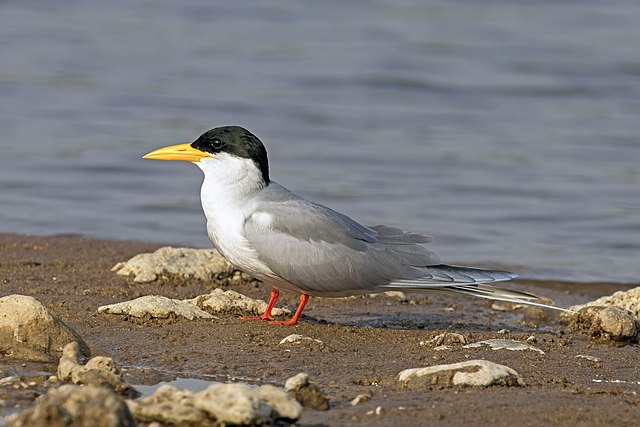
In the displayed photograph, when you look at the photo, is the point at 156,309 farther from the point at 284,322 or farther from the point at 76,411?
the point at 76,411

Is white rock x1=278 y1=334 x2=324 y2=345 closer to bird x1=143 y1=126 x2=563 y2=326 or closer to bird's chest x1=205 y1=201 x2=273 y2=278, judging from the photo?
bird x1=143 y1=126 x2=563 y2=326

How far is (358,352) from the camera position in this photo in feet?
19.7

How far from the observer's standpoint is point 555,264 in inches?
388

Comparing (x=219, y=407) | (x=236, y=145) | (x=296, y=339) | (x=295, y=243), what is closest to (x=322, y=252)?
(x=295, y=243)

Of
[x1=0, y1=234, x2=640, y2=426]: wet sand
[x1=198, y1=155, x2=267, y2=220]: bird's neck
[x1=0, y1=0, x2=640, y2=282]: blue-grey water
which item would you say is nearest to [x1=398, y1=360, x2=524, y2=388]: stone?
[x1=0, y1=234, x2=640, y2=426]: wet sand

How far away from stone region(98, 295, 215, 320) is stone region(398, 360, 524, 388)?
Result: 1.55 meters

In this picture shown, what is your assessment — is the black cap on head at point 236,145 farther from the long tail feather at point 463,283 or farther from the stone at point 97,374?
the stone at point 97,374

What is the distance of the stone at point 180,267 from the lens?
7.71 metres

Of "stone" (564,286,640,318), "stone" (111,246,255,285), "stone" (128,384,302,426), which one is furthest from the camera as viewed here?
"stone" (111,246,255,285)

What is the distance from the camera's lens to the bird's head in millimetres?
6820

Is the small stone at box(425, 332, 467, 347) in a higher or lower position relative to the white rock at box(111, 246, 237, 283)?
higher

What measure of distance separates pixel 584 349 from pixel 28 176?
6959mm

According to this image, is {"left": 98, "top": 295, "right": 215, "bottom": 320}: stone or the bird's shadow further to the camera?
the bird's shadow

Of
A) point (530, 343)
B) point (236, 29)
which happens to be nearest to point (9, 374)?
point (530, 343)
